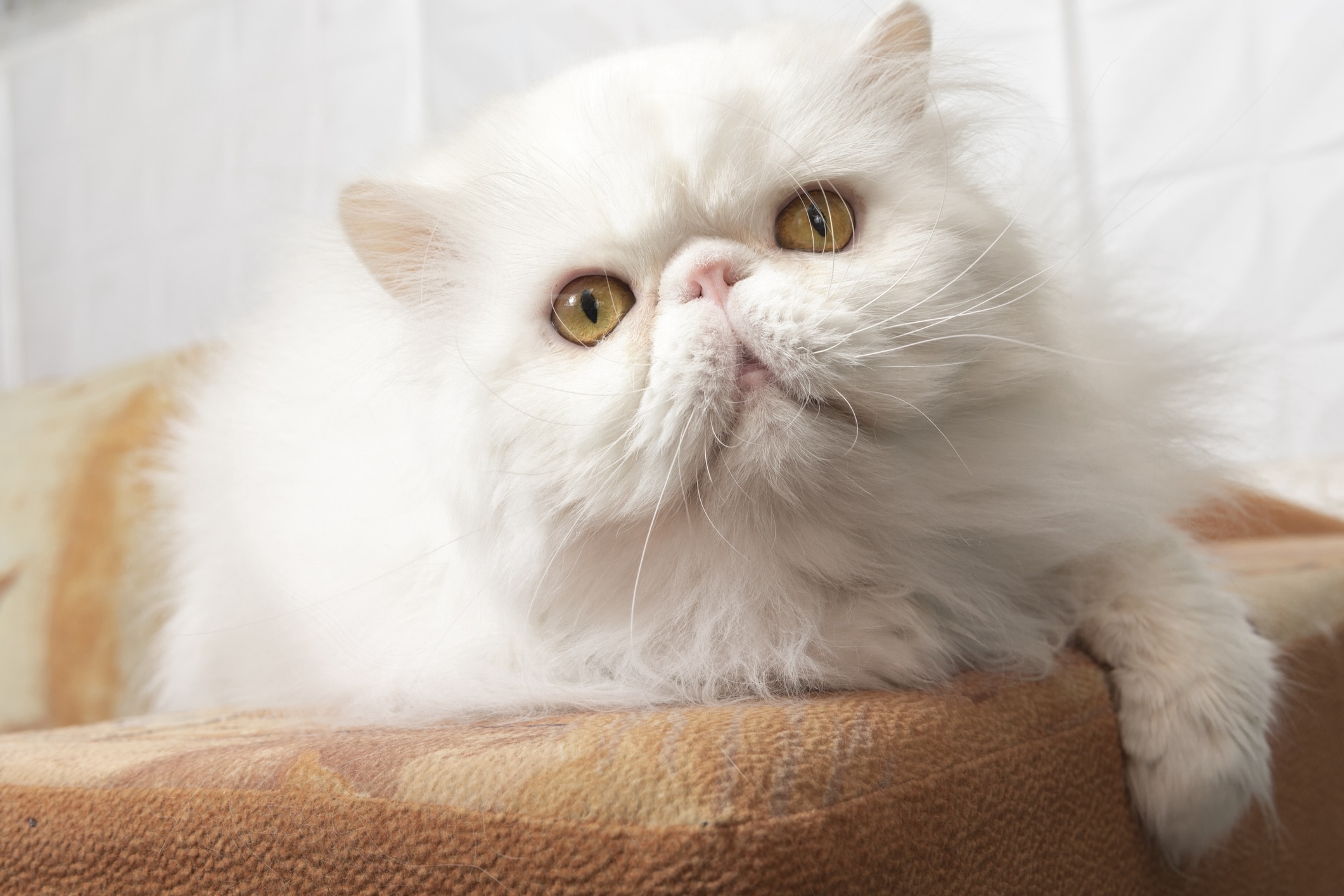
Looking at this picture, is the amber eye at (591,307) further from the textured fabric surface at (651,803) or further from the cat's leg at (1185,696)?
the cat's leg at (1185,696)

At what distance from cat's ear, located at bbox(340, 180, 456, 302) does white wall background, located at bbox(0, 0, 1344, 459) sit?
373 mm

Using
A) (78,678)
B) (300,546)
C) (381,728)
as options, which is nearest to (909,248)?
(381,728)

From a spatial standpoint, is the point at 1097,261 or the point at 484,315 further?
the point at 1097,261

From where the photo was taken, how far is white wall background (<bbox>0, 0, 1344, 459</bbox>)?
1841mm

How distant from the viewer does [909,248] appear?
725 millimetres

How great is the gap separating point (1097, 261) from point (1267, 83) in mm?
1307

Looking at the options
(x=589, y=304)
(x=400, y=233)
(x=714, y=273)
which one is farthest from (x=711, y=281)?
(x=400, y=233)

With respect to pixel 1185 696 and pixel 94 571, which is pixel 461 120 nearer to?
pixel 1185 696

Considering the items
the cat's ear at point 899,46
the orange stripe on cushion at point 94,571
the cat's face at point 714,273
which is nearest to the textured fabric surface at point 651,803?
the cat's face at point 714,273

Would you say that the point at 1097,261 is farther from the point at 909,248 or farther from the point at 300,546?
the point at 300,546

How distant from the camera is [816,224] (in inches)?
29.4

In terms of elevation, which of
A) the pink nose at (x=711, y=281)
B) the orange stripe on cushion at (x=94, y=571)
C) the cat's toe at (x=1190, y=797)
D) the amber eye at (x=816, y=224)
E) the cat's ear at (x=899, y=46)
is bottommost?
the orange stripe on cushion at (x=94, y=571)

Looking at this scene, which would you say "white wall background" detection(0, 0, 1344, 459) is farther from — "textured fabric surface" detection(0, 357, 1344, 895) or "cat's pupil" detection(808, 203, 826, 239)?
"textured fabric surface" detection(0, 357, 1344, 895)

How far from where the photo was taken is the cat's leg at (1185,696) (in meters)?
0.75
